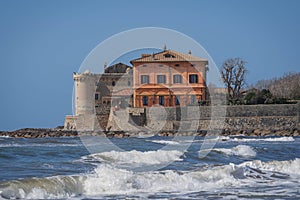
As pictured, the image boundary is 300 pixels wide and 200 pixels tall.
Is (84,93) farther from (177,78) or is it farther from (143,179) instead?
(143,179)

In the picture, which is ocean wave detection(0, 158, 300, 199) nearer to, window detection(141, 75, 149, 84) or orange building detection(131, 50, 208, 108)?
orange building detection(131, 50, 208, 108)

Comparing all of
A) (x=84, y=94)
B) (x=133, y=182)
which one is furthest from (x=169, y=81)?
(x=133, y=182)

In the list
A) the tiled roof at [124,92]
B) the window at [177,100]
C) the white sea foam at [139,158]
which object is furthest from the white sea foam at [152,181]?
the tiled roof at [124,92]

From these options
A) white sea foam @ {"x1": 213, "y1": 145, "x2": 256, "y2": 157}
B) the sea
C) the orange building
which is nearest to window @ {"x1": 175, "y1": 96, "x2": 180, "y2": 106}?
the orange building

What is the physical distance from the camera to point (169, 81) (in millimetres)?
48781

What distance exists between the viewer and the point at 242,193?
38.5 ft

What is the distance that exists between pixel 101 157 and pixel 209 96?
107 feet

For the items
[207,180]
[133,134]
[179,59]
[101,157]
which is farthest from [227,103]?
[207,180]

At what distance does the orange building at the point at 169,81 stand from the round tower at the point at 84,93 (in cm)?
883

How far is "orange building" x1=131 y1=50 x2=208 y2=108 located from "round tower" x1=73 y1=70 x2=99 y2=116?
8831mm

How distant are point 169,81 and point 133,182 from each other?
120 feet

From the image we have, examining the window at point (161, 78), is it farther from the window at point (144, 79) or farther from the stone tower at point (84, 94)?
the stone tower at point (84, 94)

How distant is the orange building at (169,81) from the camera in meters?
48.7

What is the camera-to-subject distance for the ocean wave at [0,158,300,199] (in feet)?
36.6
